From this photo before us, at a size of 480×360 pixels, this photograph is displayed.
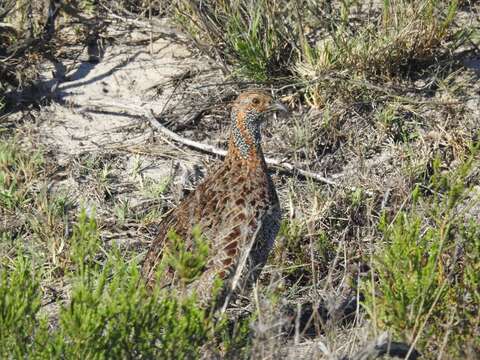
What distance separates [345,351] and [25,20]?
382 cm

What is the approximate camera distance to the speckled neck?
5.39 metres

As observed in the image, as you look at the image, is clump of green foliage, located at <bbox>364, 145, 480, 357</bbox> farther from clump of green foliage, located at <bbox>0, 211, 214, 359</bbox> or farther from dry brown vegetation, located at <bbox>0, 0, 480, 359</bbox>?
clump of green foliage, located at <bbox>0, 211, 214, 359</bbox>

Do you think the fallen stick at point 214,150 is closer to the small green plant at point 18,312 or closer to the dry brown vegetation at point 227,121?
the dry brown vegetation at point 227,121

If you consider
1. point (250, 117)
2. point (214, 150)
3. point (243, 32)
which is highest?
point (243, 32)

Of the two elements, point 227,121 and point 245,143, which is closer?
point 245,143

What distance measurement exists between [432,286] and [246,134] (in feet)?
4.73

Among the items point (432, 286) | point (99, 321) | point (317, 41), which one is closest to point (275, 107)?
point (432, 286)

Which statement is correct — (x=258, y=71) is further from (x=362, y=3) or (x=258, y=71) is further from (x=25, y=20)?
(x=25, y=20)

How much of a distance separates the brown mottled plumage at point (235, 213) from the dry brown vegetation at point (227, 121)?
38 cm

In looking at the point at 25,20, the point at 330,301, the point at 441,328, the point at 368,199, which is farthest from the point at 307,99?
the point at 330,301

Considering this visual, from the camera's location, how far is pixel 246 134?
5.43 metres

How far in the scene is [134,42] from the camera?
7.50 m

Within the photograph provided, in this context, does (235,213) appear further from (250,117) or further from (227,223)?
(250,117)

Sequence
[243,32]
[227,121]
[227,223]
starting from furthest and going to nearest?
[227,121]
[243,32]
[227,223]
